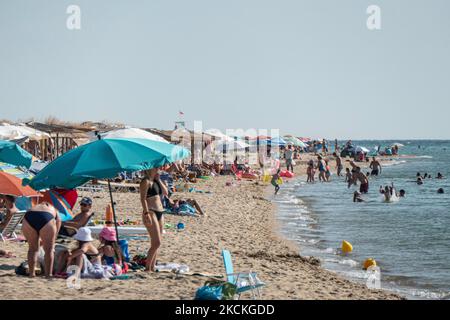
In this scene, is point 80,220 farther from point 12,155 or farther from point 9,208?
point 12,155

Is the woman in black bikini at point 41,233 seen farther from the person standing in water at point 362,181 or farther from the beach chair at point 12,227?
the person standing in water at point 362,181

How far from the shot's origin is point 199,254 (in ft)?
37.3

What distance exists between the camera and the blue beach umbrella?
834cm

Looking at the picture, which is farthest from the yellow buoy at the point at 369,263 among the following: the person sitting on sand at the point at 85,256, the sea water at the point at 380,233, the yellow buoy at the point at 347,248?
the person sitting on sand at the point at 85,256

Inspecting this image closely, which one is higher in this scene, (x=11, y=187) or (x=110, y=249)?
(x=11, y=187)

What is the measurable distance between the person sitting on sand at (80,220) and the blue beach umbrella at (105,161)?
3.00 ft

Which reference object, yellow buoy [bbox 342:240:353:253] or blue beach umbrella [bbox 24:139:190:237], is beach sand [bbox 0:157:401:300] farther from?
blue beach umbrella [bbox 24:139:190:237]

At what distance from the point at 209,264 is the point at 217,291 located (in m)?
3.08

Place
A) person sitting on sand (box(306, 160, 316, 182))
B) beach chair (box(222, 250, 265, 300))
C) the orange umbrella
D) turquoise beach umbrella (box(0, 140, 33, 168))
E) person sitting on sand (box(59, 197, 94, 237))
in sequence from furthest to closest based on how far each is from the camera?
person sitting on sand (box(306, 160, 316, 182))
turquoise beach umbrella (box(0, 140, 33, 168))
the orange umbrella
person sitting on sand (box(59, 197, 94, 237))
beach chair (box(222, 250, 265, 300))

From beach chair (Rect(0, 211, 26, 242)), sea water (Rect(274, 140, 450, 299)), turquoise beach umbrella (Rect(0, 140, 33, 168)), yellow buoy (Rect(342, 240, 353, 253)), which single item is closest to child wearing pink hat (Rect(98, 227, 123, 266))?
beach chair (Rect(0, 211, 26, 242))

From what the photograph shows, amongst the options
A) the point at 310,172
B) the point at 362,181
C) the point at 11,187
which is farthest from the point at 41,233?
the point at 310,172

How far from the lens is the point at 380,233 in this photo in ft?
57.6

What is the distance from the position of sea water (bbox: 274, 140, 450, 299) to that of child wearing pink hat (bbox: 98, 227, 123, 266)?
14.3 ft
